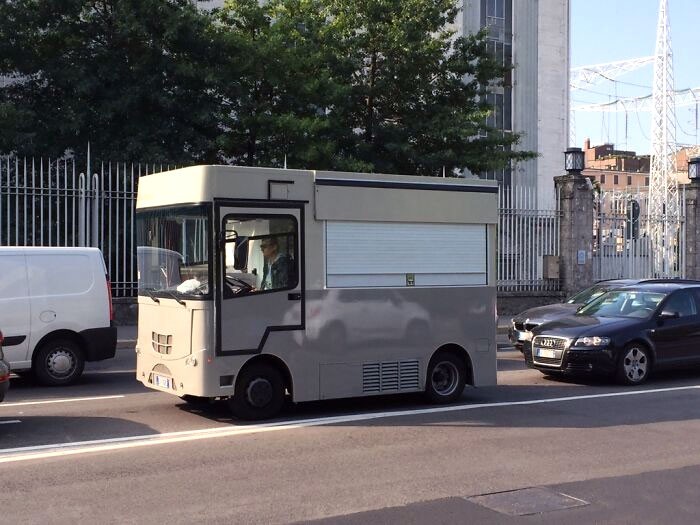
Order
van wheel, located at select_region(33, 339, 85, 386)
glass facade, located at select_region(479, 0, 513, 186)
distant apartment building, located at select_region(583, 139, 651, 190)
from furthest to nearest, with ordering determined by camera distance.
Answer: distant apartment building, located at select_region(583, 139, 651, 190) → glass facade, located at select_region(479, 0, 513, 186) → van wheel, located at select_region(33, 339, 85, 386)

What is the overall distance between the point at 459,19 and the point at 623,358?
1447 inches

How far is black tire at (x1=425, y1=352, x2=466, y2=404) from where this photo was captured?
1104 cm

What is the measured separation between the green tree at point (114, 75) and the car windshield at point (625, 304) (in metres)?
11.7

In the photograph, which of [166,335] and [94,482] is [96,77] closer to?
[166,335]

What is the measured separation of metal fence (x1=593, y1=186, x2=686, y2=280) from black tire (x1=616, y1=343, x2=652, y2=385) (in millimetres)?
14552

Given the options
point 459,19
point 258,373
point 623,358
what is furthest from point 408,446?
point 459,19

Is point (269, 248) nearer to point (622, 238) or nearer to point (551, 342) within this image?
point (551, 342)

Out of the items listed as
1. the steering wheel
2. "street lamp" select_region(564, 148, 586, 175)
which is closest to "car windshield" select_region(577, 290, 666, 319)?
the steering wheel

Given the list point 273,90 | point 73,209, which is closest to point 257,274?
point 73,209

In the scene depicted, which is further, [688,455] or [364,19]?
[364,19]

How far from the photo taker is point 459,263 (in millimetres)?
11086

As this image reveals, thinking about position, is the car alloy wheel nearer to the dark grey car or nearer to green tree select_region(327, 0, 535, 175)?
the dark grey car

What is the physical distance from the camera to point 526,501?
6883 mm

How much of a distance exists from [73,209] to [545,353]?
11.5 metres
